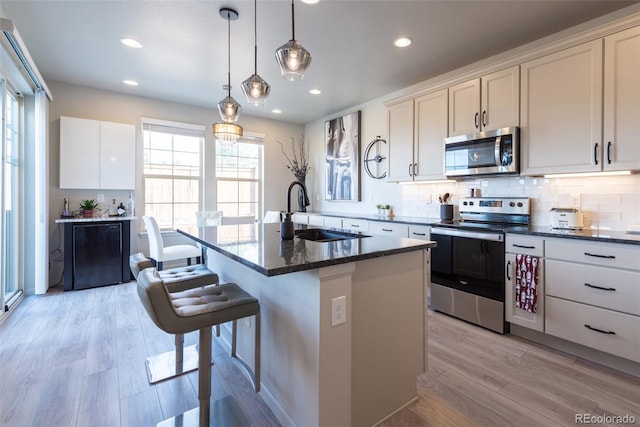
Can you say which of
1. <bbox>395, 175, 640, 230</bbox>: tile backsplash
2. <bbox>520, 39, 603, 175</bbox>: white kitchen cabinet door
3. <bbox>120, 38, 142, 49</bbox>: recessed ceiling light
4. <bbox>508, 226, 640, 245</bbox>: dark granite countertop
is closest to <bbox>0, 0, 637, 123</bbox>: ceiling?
<bbox>120, 38, 142, 49</bbox>: recessed ceiling light

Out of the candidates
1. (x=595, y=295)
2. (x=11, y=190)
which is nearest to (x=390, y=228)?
(x=595, y=295)

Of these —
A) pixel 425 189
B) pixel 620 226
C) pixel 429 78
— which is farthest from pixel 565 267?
pixel 429 78

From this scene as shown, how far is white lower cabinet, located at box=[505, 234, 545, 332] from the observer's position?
2.46 meters

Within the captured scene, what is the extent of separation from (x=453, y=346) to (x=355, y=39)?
9.51ft

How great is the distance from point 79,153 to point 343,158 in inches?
151

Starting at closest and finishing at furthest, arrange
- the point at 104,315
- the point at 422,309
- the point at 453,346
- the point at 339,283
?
1. the point at 339,283
2. the point at 422,309
3. the point at 453,346
4. the point at 104,315

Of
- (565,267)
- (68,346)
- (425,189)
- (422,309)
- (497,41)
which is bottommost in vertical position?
(68,346)

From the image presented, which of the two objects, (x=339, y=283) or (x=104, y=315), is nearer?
(x=339, y=283)

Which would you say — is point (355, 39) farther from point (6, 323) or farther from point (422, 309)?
point (6, 323)

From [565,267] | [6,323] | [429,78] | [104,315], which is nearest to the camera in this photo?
[565,267]

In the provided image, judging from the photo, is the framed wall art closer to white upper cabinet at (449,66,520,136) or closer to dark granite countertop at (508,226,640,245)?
white upper cabinet at (449,66,520,136)

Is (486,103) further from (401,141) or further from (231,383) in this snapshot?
(231,383)

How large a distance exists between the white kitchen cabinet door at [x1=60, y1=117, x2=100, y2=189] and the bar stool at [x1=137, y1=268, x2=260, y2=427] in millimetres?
3515

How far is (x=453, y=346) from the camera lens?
2482 mm
